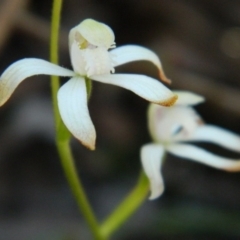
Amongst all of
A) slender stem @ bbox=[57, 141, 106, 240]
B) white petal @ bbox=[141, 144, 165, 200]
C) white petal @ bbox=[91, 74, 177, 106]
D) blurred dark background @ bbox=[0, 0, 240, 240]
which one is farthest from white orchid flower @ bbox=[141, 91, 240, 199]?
blurred dark background @ bbox=[0, 0, 240, 240]

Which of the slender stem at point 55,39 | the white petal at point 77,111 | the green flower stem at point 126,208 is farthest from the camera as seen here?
the green flower stem at point 126,208

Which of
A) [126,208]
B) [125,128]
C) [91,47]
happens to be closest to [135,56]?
[91,47]

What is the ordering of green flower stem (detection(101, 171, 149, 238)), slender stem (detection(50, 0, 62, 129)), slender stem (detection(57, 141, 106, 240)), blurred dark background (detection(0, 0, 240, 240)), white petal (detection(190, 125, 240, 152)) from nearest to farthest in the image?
1. slender stem (detection(50, 0, 62, 129))
2. slender stem (detection(57, 141, 106, 240))
3. green flower stem (detection(101, 171, 149, 238))
4. white petal (detection(190, 125, 240, 152))
5. blurred dark background (detection(0, 0, 240, 240))

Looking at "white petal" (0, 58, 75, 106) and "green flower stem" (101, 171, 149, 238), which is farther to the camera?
"green flower stem" (101, 171, 149, 238)

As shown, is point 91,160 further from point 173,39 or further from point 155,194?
point 155,194

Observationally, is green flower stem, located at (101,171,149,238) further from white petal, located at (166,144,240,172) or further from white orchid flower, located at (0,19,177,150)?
white orchid flower, located at (0,19,177,150)

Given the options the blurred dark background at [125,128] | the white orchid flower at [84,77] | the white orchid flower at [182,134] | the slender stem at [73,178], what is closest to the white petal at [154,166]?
the white orchid flower at [182,134]

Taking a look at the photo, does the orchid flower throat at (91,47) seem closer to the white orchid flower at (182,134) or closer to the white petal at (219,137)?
the white orchid flower at (182,134)

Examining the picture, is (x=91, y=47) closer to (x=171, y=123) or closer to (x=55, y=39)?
(x=55, y=39)
